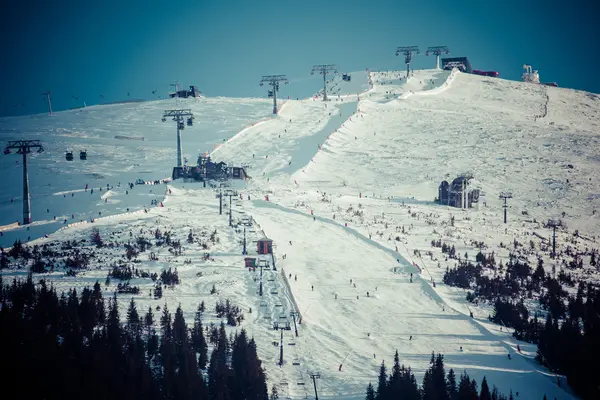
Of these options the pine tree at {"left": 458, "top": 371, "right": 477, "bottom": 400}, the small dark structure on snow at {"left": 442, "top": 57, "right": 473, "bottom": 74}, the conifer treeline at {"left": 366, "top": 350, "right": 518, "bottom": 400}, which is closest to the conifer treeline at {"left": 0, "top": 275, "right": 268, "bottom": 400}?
the conifer treeline at {"left": 366, "top": 350, "right": 518, "bottom": 400}

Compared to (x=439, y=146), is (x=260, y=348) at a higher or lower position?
lower

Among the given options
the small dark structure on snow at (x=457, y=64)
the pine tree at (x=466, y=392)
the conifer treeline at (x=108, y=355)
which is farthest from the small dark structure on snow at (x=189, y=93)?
the pine tree at (x=466, y=392)

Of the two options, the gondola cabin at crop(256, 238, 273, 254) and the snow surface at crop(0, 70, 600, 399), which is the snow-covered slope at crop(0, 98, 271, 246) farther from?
the gondola cabin at crop(256, 238, 273, 254)

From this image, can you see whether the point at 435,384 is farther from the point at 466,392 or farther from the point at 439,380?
the point at 466,392

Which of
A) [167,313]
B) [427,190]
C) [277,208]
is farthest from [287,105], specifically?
[167,313]

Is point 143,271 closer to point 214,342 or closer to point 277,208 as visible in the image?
point 214,342

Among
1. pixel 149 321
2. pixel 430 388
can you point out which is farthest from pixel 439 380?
pixel 149 321
